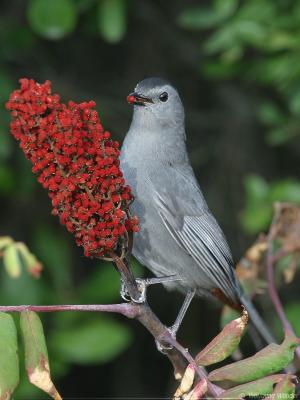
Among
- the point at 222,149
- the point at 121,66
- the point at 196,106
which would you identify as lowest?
the point at 222,149

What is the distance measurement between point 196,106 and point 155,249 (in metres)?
2.78

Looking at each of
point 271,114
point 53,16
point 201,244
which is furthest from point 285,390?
point 271,114

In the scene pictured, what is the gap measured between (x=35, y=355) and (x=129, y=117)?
367 cm

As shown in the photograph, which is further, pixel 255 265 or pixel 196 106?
pixel 196 106

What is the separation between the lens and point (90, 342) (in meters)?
4.25

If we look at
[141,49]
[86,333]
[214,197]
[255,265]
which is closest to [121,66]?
[141,49]

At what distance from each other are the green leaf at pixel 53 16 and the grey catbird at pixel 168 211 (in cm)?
75

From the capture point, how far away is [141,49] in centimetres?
589

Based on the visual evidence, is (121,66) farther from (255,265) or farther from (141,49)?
(255,265)

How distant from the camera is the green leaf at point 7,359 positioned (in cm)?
206

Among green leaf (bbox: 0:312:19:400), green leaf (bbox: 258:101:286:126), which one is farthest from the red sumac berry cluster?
green leaf (bbox: 258:101:286:126)

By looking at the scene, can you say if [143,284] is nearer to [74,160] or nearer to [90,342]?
[74,160]

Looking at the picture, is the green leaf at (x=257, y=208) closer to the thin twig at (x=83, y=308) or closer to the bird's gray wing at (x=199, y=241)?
the bird's gray wing at (x=199, y=241)

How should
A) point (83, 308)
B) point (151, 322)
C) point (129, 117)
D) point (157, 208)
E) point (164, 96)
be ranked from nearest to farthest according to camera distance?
point (83, 308), point (151, 322), point (157, 208), point (164, 96), point (129, 117)
